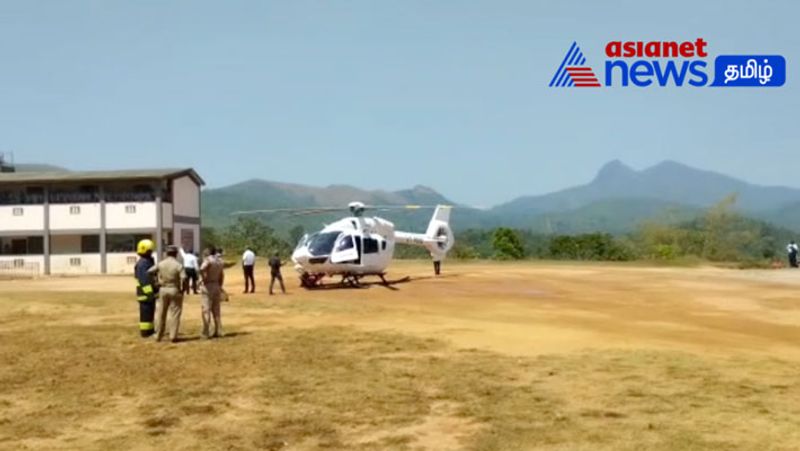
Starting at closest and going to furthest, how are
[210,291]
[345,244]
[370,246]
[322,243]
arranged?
[210,291], [322,243], [345,244], [370,246]

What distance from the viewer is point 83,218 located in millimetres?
48688

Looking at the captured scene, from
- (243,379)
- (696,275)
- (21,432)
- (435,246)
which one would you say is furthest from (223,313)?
(696,275)

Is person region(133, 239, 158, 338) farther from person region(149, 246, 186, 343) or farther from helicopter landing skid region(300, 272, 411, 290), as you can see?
helicopter landing skid region(300, 272, 411, 290)

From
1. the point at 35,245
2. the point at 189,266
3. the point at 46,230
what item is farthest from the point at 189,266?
the point at 35,245

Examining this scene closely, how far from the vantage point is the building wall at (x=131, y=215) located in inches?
1890

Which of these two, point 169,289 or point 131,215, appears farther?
point 131,215

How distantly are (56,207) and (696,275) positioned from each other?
4021 centimetres

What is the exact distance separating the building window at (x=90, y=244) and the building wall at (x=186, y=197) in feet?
18.0

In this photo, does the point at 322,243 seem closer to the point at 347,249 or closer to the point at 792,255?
the point at 347,249

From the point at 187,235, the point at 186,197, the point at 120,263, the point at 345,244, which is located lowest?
the point at 120,263

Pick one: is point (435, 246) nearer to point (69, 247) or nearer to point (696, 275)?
point (696, 275)

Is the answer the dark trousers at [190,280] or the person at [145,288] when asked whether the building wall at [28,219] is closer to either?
the dark trousers at [190,280]

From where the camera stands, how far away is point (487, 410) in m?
9.11

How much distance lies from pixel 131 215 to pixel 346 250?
981 inches
